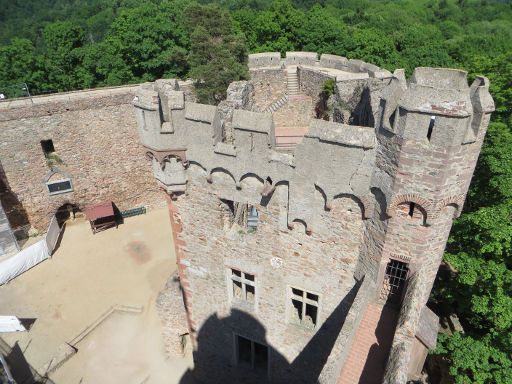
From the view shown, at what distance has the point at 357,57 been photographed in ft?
108

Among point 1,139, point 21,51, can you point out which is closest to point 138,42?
point 21,51

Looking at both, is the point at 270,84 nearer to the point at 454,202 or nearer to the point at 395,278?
the point at 395,278

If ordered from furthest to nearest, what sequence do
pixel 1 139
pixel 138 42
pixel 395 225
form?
pixel 138 42
pixel 1 139
pixel 395 225

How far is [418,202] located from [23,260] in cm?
2068

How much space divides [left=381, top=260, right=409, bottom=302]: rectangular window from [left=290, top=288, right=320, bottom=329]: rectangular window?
1899 mm

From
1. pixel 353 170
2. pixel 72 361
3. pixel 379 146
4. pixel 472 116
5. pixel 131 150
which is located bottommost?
pixel 72 361

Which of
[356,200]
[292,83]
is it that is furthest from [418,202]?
[292,83]

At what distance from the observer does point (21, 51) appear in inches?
1268

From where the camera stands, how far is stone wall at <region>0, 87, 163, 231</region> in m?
21.1

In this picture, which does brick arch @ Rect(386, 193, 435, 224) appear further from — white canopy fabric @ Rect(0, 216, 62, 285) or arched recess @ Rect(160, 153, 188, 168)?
white canopy fabric @ Rect(0, 216, 62, 285)

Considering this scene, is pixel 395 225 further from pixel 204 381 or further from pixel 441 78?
pixel 204 381

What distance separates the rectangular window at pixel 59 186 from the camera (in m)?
22.8

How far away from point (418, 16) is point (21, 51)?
54723mm

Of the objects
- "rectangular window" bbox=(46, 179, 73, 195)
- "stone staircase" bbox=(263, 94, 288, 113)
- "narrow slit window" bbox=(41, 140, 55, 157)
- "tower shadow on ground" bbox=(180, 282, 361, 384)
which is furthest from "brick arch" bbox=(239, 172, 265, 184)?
"rectangular window" bbox=(46, 179, 73, 195)
